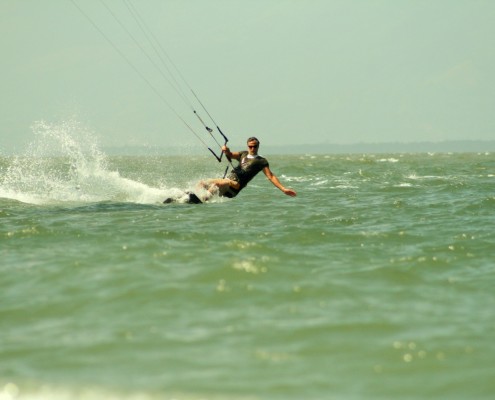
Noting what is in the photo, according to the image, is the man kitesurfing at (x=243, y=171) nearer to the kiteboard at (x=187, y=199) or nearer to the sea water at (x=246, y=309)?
the kiteboard at (x=187, y=199)

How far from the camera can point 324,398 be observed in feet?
18.8

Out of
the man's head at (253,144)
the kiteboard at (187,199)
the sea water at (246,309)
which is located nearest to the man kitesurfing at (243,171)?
the man's head at (253,144)

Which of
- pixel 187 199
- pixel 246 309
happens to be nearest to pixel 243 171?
pixel 187 199

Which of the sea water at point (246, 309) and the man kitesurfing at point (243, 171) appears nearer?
the sea water at point (246, 309)

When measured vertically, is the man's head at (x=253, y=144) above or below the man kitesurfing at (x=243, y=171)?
above

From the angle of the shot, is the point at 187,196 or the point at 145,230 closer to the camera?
the point at 145,230

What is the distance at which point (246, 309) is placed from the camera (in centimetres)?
802

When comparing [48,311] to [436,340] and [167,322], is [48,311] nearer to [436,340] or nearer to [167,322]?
[167,322]

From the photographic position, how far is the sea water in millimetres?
6102

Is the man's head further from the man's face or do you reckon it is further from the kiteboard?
the kiteboard

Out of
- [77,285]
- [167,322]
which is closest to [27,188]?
[77,285]

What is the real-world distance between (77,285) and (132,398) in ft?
11.9

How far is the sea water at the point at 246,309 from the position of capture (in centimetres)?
610

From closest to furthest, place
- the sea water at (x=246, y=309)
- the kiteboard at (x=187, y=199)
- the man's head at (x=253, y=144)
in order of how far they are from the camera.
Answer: the sea water at (x=246, y=309) < the man's head at (x=253, y=144) < the kiteboard at (x=187, y=199)
